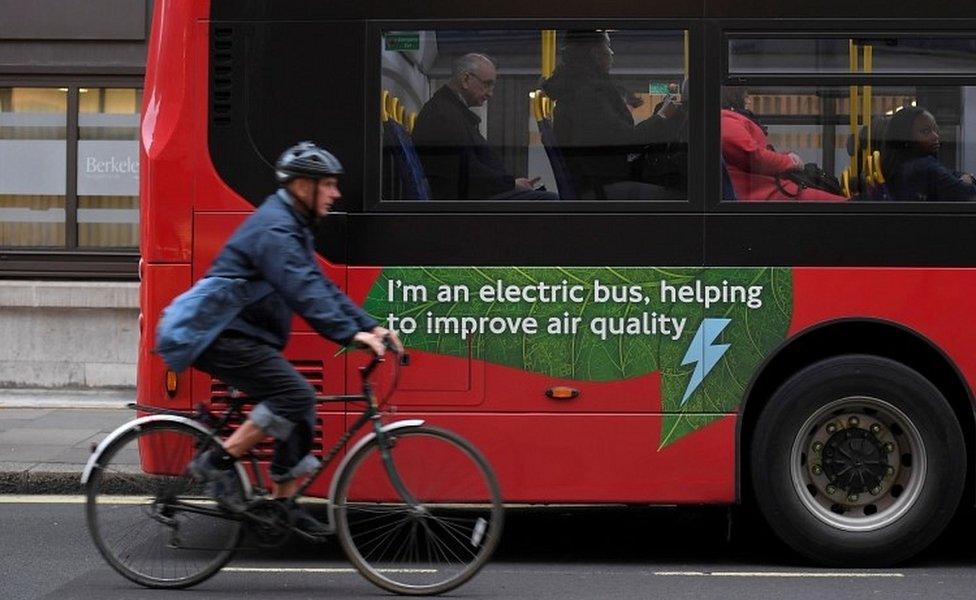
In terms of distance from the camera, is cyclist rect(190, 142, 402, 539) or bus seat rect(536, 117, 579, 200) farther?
bus seat rect(536, 117, 579, 200)

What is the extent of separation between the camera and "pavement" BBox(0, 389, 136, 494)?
9.60 metres

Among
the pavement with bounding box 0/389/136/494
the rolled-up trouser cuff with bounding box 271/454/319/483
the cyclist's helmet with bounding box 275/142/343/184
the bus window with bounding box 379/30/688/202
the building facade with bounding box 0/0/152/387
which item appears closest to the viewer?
the cyclist's helmet with bounding box 275/142/343/184

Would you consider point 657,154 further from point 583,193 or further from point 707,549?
point 707,549

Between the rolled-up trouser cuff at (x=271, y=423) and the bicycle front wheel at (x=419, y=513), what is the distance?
30 cm

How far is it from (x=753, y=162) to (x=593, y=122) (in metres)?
0.77

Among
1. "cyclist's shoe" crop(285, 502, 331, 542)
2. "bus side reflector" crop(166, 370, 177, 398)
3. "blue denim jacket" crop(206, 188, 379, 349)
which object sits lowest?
"cyclist's shoe" crop(285, 502, 331, 542)

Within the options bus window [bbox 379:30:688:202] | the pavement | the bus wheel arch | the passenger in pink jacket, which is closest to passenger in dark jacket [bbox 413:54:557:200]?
bus window [bbox 379:30:688:202]

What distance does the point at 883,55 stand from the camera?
285 inches

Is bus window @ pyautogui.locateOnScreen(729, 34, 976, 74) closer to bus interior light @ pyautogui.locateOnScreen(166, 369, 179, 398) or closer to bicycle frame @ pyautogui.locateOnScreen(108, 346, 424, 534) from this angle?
bicycle frame @ pyautogui.locateOnScreen(108, 346, 424, 534)

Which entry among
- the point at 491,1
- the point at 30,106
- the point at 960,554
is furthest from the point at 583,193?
the point at 30,106

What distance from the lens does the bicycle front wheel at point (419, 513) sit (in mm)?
6438

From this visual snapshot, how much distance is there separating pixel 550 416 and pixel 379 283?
1.00 metres

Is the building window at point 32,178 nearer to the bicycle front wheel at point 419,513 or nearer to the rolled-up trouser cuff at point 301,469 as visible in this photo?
the rolled-up trouser cuff at point 301,469

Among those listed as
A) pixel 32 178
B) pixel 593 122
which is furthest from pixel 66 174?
pixel 593 122
